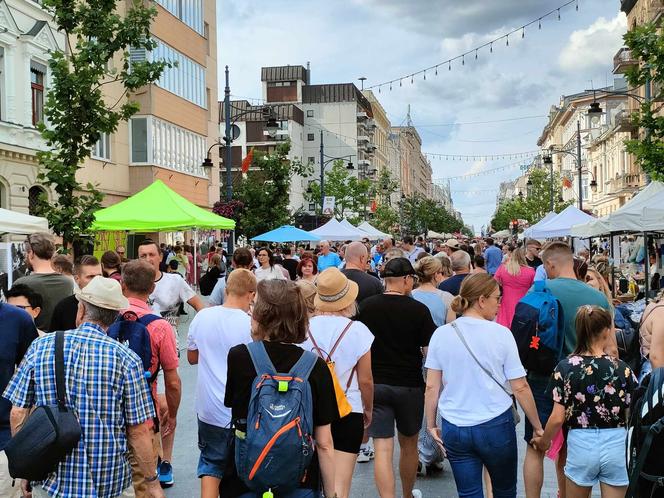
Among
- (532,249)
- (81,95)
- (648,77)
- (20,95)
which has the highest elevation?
(20,95)

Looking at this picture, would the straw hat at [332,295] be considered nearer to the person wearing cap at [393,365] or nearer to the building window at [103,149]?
the person wearing cap at [393,365]

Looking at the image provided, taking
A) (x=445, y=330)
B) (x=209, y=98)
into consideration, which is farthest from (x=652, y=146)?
(x=209, y=98)

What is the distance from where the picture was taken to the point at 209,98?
146ft

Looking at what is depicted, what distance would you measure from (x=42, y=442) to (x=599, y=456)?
10.1ft

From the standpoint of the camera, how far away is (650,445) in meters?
3.37

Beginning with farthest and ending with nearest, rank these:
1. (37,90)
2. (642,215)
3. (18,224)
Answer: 1. (37,90)
2. (642,215)
3. (18,224)

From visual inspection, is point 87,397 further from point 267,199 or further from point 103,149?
point 103,149

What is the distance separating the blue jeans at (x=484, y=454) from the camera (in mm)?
4625

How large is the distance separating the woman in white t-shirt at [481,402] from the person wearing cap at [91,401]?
→ 181cm

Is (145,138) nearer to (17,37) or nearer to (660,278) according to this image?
(17,37)

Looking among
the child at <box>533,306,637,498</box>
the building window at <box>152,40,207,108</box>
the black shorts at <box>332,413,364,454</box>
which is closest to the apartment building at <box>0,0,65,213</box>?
the building window at <box>152,40,207,108</box>

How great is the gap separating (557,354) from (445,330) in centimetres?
131

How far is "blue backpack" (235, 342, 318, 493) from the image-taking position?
3428 mm

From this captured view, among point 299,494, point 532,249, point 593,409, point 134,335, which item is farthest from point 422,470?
point 532,249
